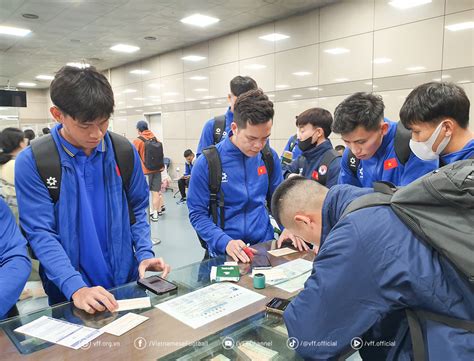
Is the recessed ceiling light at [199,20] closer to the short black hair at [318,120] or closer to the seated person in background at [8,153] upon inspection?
the seated person in background at [8,153]

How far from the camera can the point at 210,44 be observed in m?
8.42

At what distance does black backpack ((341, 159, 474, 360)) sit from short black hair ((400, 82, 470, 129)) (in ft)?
3.43

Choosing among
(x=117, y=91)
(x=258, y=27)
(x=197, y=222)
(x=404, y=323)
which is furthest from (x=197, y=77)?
(x=404, y=323)

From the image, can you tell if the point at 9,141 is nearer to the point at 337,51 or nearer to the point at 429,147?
the point at 429,147

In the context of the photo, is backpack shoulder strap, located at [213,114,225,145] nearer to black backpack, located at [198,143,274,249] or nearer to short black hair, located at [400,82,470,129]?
black backpack, located at [198,143,274,249]

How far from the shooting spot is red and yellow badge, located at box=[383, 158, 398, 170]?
2.12m

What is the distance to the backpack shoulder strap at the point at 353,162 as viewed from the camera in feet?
8.17

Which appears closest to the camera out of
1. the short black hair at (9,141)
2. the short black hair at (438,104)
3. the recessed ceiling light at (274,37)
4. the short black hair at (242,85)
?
the short black hair at (438,104)

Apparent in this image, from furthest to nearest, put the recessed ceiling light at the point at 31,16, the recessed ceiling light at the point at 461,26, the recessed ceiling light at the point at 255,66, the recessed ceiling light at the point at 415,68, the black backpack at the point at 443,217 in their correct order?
1. the recessed ceiling light at the point at 255,66
2. the recessed ceiling light at the point at 31,16
3. the recessed ceiling light at the point at 415,68
4. the recessed ceiling light at the point at 461,26
5. the black backpack at the point at 443,217

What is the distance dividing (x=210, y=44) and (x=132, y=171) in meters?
7.48

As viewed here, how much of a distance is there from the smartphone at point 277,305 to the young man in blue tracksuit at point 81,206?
1.86 feet

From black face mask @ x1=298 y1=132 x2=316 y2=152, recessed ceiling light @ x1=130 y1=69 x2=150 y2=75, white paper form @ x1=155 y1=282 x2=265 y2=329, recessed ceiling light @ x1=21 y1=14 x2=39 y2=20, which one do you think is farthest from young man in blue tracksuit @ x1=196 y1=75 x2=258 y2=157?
recessed ceiling light @ x1=130 y1=69 x2=150 y2=75

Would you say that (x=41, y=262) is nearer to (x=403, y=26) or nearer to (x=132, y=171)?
(x=132, y=171)

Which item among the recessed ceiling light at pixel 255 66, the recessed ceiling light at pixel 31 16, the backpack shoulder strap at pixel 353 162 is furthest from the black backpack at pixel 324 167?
the recessed ceiling light at pixel 31 16
